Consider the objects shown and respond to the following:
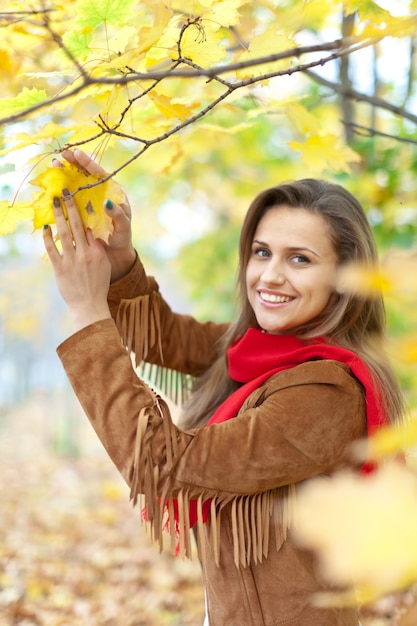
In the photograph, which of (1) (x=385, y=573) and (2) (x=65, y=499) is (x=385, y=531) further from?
(2) (x=65, y=499)

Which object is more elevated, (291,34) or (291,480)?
(291,34)

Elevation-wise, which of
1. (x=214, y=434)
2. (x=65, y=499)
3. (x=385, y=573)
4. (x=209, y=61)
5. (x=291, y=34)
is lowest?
(x=65, y=499)

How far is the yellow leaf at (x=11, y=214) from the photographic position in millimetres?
1314

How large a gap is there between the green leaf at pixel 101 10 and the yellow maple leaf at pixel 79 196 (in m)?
0.31

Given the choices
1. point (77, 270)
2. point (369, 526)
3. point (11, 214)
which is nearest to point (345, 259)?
point (77, 270)

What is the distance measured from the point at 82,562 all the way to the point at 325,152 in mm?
3024

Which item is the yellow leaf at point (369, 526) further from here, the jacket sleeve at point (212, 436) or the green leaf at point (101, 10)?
the green leaf at point (101, 10)

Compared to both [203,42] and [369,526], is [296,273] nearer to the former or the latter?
[203,42]

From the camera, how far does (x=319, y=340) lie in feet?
5.15

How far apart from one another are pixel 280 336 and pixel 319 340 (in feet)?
0.35

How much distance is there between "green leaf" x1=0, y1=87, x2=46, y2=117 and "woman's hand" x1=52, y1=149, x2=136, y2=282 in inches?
6.1

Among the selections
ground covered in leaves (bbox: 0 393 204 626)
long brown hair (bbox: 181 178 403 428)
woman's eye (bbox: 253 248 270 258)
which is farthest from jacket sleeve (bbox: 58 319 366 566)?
ground covered in leaves (bbox: 0 393 204 626)

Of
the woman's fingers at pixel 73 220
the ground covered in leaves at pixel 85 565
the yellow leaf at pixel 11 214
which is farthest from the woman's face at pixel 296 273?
the ground covered in leaves at pixel 85 565

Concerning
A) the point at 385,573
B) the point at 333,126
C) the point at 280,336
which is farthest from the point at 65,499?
the point at 385,573
